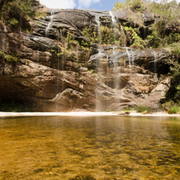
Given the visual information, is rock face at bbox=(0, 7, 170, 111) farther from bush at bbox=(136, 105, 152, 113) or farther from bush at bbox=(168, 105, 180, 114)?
bush at bbox=(168, 105, 180, 114)

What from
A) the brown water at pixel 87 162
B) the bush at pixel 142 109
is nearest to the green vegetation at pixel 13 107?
the bush at pixel 142 109

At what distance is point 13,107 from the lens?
12.4 metres

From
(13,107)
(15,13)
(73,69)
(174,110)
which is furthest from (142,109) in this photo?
(15,13)

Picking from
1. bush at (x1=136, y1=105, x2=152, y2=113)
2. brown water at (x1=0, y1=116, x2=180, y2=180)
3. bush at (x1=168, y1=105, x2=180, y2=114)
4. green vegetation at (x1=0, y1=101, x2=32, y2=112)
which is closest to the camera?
brown water at (x1=0, y1=116, x2=180, y2=180)

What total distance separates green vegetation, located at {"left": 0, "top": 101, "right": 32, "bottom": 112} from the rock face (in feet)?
1.84

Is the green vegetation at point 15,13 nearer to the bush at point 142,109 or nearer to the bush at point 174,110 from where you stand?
the bush at point 142,109

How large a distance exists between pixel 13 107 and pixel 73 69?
665 centimetres

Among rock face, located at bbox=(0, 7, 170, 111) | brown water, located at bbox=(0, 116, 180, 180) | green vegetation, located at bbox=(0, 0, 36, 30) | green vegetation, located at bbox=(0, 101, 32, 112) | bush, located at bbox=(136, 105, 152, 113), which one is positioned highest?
green vegetation, located at bbox=(0, 0, 36, 30)

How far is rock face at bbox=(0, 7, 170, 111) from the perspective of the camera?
487 inches

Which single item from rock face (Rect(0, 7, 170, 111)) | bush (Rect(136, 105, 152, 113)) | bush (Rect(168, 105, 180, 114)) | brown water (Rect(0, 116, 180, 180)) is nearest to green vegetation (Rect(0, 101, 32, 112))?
rock face (Rect(0, 7, 170, 111))

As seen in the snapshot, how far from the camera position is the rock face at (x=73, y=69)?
12.4 meters

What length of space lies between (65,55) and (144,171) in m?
13.9

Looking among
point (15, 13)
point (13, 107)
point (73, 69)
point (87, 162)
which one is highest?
point (15, 13)

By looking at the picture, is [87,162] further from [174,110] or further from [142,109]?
[142,109]
